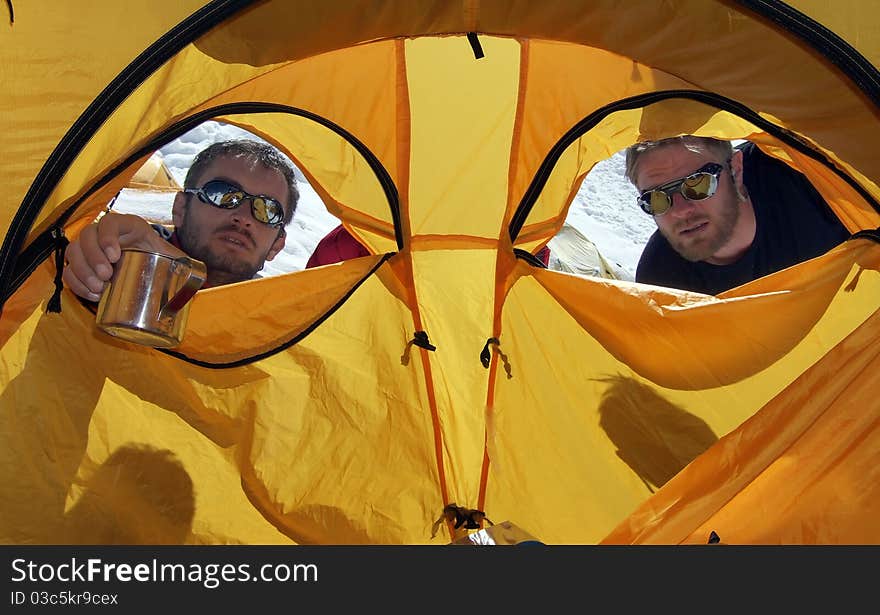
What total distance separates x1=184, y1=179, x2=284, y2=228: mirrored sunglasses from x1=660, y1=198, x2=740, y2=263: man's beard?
110cm

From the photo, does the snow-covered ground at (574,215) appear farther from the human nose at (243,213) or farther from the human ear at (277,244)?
the human nose at (243,213)

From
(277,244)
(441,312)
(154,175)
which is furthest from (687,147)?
(154,175)

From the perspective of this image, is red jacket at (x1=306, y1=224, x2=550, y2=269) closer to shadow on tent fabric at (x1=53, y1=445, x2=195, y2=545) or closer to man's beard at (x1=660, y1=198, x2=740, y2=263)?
man's beard at (x1=660, y1=198, x2=740, y2=263)

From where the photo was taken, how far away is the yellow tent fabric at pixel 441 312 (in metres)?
1.25

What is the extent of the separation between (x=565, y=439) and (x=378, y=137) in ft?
2.54

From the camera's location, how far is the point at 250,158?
229cm

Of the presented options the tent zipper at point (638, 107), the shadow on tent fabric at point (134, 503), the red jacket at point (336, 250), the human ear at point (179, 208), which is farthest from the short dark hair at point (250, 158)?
the shadow on tent fabric at point (134, 503)

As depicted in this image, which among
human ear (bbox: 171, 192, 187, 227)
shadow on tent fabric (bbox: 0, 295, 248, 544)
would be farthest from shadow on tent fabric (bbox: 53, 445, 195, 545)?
human ear (bbox: 171, 192, 187, 227)

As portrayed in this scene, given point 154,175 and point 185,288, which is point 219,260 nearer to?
point 185,288

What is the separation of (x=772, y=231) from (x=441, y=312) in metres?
0.99

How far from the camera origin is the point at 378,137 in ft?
6.49

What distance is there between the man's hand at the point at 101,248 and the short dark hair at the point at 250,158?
2.82 feet

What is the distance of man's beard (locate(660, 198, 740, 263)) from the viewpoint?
238 cm

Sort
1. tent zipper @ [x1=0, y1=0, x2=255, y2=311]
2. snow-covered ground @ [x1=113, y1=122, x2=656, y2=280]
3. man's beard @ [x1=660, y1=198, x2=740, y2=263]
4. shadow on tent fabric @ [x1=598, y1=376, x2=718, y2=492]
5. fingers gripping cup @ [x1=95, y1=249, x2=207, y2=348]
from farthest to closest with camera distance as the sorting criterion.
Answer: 1. snow-covered ground @ [x1=113, y1=122, x2=656, y2=280]
2. man's beard @ [x1=660, y1=198, x2=740, y2=263]
3. shadow on tent fabric @ [x1=598, y1=376, x2=718, y2=492]
4. fingers gripping cup @ [x1=95, y1=249, x2=207, y2=348]
5. tent zipper @ [x1=0, y1=0, x2=255, y2=311]
